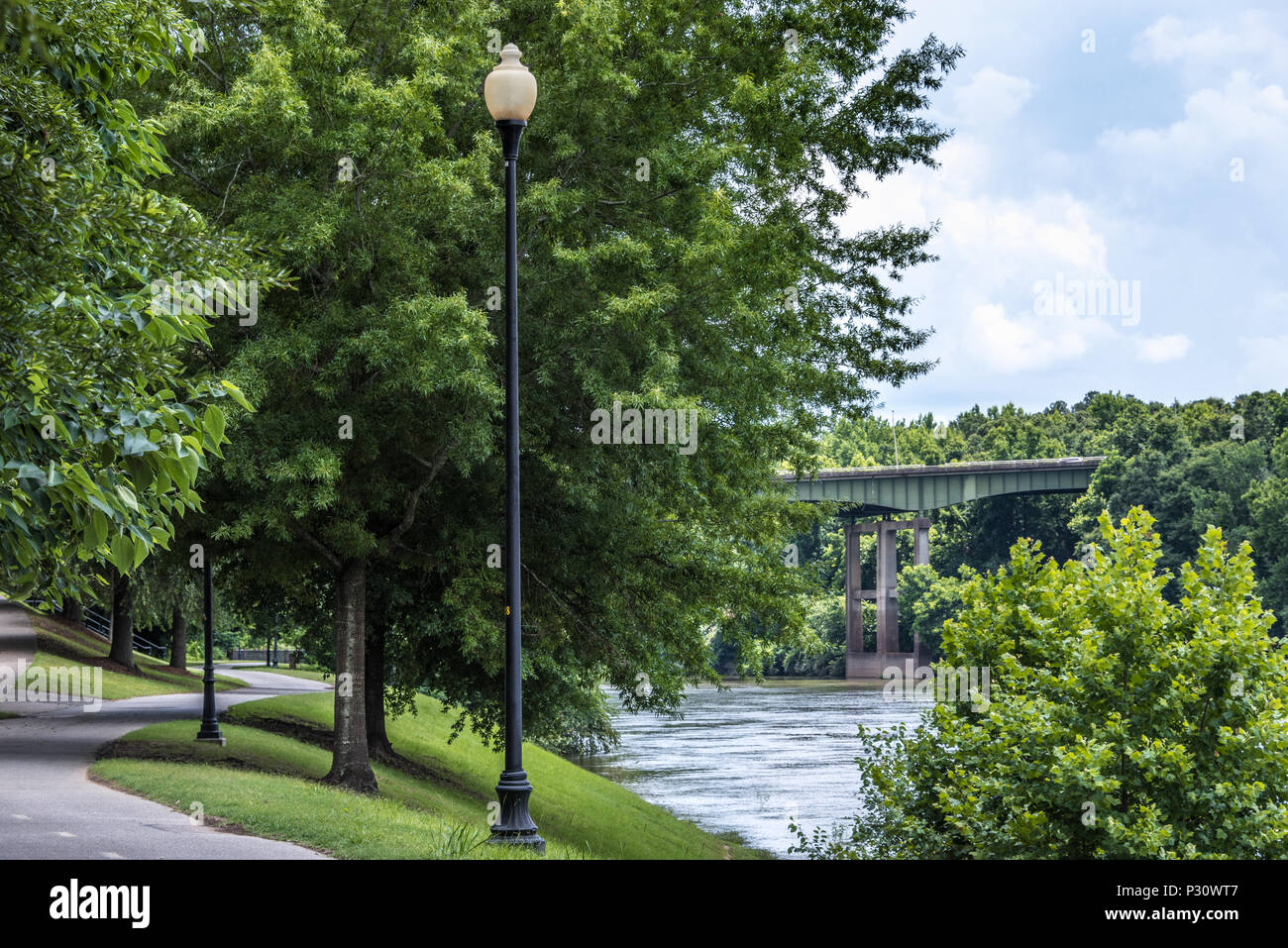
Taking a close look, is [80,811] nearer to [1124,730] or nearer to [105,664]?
[1124,730]

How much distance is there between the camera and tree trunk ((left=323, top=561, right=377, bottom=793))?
1897 cm

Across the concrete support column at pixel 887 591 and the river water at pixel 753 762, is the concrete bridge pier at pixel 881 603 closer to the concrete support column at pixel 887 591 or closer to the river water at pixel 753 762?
the concrete support column at pixel 887 591

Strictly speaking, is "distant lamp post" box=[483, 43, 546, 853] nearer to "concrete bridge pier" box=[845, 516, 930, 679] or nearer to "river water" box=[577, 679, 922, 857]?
"river water" box=[577, 679, 922, 857]

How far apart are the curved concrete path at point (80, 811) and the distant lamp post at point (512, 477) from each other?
6.92 ft

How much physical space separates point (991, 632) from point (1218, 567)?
7.42 feet

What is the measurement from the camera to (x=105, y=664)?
40938 millimetres

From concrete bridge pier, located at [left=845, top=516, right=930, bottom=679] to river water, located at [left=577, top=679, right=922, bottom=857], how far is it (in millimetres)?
25519

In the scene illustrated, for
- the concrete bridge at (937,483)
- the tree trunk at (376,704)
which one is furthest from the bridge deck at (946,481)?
the tree trunk at (376,704)

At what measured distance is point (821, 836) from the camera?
14.8 metres

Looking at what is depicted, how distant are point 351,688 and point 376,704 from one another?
5.69 m

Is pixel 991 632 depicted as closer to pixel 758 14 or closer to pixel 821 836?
pixel 821 836

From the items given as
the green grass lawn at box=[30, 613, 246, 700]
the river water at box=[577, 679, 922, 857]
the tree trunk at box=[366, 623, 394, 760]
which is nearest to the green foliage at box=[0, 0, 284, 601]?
the river water at box=[577, 679, 922, 857]

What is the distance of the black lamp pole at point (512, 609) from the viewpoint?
11016 mm

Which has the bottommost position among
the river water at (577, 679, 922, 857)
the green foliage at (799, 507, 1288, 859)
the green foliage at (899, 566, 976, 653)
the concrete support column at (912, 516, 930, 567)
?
the river water at (577, 679, 922, 857)
